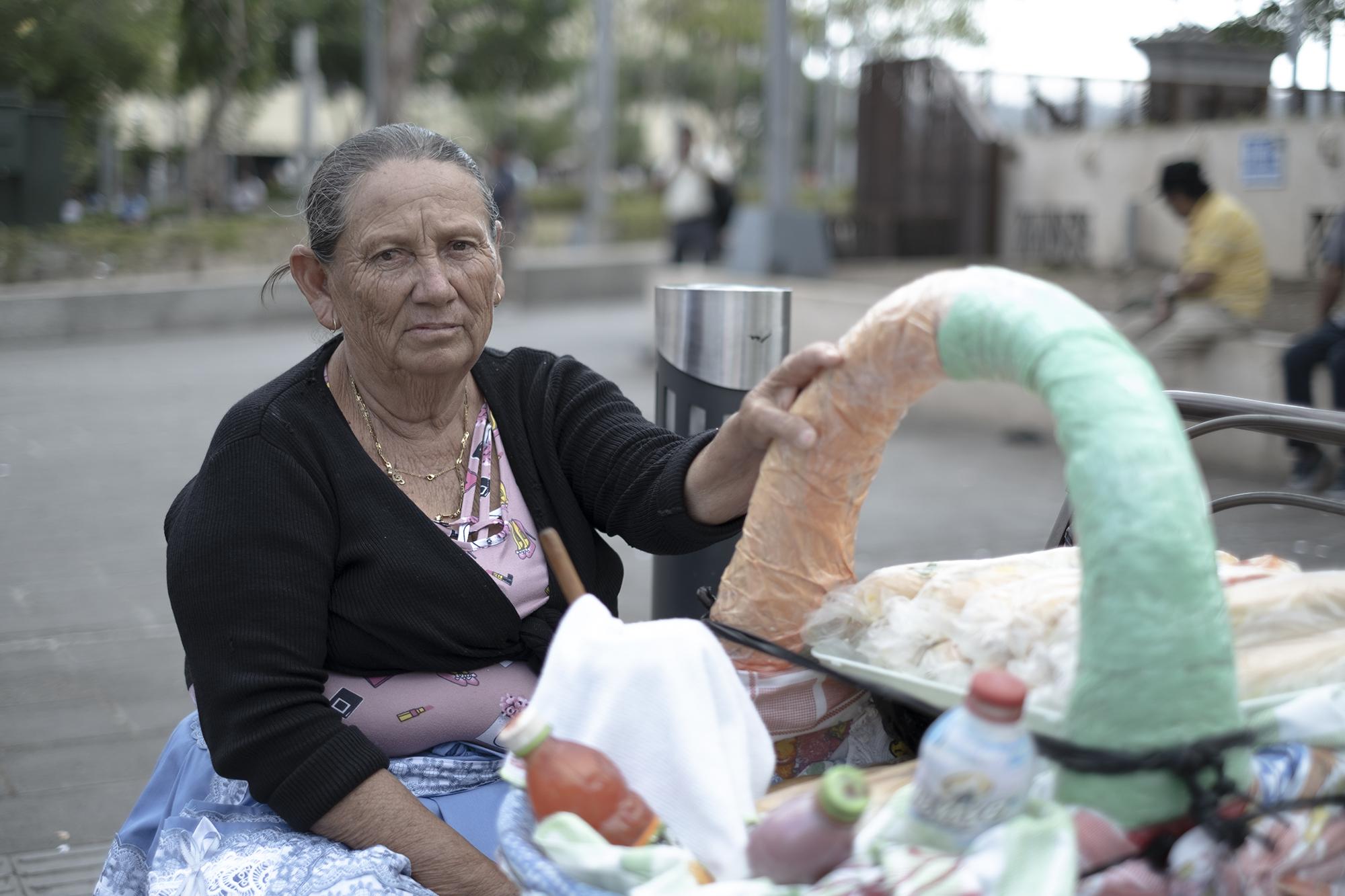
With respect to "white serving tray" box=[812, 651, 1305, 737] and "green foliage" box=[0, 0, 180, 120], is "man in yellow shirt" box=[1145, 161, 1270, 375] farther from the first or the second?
"green foliage" box=[0, 0, 180, 120]

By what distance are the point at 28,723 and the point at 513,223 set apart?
14199mm

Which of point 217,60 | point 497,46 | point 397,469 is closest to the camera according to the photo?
point 397,469

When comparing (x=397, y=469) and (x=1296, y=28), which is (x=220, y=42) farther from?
(x=397, y=469)

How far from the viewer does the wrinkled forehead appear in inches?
74.3

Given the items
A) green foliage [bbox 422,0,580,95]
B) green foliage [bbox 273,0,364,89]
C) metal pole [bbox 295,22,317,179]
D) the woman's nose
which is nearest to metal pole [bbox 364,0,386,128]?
metal pole [bbox 295,22,317,179]

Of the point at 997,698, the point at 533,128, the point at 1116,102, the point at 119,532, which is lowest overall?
the point at 119,532

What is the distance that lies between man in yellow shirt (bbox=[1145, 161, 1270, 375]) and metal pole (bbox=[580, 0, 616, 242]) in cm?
1016

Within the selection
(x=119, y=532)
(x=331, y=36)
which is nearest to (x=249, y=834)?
(x=119, y=532)

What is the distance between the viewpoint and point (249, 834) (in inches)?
68.7

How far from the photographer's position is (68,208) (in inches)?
478

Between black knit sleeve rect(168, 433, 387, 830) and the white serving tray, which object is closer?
the white serving tray

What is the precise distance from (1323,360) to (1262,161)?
233 centimetres

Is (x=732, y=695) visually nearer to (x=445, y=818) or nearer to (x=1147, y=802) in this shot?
(x=1147, y=802)

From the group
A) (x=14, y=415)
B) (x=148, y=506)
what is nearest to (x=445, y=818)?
(x=148, y=506)
